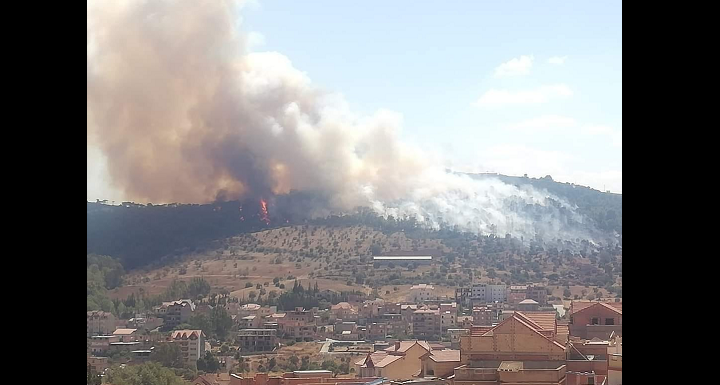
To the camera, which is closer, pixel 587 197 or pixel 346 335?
pixel 587 197

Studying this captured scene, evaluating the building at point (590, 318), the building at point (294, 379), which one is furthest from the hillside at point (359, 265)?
the building at point (294, 379)

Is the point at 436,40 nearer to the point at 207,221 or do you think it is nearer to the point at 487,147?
the point at 487,147

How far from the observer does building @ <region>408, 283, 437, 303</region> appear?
5469mm

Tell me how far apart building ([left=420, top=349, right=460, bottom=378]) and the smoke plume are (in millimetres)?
1252

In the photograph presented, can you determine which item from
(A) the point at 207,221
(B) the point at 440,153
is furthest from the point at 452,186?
(A) the point at 207,221

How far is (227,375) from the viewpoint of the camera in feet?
17.2

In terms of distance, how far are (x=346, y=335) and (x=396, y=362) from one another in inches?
23.4

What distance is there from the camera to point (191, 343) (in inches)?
221

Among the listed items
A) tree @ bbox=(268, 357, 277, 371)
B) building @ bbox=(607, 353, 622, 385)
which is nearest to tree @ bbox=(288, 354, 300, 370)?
tree @ bbox=(268, 357, 277, 371)

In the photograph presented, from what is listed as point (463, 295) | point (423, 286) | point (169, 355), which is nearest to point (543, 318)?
point (463, 295)

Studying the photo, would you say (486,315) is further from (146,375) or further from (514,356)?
(146,375)

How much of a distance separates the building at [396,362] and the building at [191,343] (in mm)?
1278

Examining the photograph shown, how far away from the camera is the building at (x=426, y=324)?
5.27 metres
